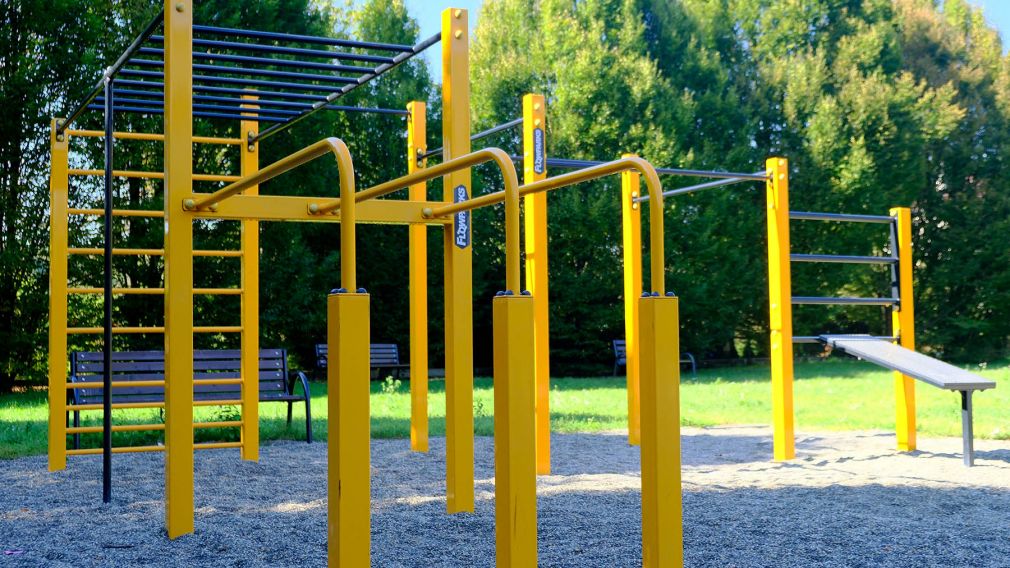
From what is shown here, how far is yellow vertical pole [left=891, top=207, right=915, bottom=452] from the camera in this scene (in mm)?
6723

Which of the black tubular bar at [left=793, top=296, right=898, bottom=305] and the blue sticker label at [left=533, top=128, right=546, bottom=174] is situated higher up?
the blue sticker label at [left=533, top=128, right=546, bottom=174]

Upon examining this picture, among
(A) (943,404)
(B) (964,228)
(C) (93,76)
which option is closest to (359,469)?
(A) (943,404)

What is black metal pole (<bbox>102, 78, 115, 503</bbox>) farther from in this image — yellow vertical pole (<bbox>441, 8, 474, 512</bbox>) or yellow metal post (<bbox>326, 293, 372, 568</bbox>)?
yellow metal post (<bbox>326, 293, 372, 568</bbox>)

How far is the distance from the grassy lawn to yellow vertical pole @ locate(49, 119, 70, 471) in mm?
967

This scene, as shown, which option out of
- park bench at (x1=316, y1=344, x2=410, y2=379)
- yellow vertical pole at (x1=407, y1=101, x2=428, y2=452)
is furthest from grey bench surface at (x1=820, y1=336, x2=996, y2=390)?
park bench at (x1=316, y1=344, x2=410, y2=379)

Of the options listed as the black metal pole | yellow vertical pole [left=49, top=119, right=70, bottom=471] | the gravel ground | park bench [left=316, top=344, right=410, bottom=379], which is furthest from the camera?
park bench [left=316, top=344, right=410, bottom=379]

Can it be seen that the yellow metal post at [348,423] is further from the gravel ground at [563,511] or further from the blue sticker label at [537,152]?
the blue sticker label at [537,152]

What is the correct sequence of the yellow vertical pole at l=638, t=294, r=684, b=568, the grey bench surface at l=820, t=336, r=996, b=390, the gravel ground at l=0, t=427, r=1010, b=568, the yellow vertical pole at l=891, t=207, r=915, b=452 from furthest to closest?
the yellow vertical pole at l=891, t=207, r=915, b=452, the grey bench surface at l=820, t=336, r=996, b=390, the gravel ground at l=0, t=427, r=1010, b=568, the yellow vertical pole at l=638, t=294, r=684, b=568

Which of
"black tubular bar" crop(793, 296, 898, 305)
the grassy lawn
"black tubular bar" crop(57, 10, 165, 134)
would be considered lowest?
the grassy lawn

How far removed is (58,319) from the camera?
6.20 metres

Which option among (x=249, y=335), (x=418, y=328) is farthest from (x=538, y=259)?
(x=249, y=335)

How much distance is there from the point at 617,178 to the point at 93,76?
9195mm

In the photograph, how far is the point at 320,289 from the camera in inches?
607

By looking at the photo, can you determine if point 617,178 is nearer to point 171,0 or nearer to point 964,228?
point 964,228
